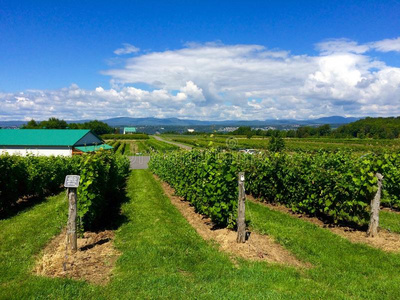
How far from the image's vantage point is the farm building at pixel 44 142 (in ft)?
158

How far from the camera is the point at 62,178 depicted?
717 inches

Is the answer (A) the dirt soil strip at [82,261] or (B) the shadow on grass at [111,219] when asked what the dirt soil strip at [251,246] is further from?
(A) the dirt soil strip at [82,261]

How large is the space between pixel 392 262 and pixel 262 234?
3.40 metres

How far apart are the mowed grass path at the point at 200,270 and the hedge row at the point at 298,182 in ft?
4.06

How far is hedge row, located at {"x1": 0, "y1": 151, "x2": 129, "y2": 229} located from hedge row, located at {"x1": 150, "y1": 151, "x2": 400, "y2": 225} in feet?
11.6

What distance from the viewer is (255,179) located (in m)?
14.0

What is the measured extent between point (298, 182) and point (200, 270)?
6596mm

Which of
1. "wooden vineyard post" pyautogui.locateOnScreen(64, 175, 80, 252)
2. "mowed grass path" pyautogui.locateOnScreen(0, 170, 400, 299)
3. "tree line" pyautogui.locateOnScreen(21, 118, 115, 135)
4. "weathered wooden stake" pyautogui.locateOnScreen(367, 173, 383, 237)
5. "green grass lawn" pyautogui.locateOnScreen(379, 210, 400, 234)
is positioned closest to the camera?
"mowed grass path" pyautogui.locateOnScreen(0, 170, 400, 299)

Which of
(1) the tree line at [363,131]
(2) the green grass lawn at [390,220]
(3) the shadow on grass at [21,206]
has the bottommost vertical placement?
(3) the shadow on grass at [21,206]

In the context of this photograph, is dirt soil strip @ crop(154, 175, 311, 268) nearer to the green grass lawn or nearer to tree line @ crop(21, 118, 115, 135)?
the green grass lawn

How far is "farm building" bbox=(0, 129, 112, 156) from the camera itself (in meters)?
48.0

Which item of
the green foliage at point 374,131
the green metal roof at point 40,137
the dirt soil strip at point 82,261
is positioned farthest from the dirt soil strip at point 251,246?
the green foliage at point 374,131

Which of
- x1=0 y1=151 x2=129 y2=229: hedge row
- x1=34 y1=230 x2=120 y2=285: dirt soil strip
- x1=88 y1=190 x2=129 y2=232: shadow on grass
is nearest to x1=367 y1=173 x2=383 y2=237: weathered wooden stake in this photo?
x1=34 y1=230 x2=120 y2=285: dirt soil strip

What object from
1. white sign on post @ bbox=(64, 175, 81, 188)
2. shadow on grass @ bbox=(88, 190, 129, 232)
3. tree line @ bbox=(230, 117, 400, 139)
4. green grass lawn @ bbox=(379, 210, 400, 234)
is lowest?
shadow on grass @ bbox=(88, 190, 129, 232)
